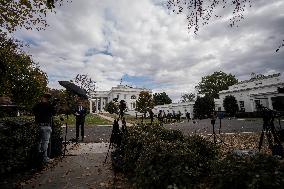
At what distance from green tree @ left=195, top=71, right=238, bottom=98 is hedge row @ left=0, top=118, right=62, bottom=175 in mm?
75337

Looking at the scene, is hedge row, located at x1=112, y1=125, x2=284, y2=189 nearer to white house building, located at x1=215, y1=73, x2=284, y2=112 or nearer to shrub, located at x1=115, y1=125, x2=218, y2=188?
shrub, located at x1=115, y1=125, x2=218, y2=188

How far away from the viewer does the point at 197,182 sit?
379cm

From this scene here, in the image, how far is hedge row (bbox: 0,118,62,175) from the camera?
6.59 metres

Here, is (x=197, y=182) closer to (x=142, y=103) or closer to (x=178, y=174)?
(x=178, y=174)

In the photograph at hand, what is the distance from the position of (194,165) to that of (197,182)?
0.36 metres

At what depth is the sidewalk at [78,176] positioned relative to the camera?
18.9 ft

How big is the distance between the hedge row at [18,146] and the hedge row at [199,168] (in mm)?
3185

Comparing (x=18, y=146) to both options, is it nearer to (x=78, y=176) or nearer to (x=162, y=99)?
(x=78, y=176)

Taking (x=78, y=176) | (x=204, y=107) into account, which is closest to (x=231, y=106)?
(x=204, y=107)

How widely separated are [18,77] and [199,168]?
28.0m

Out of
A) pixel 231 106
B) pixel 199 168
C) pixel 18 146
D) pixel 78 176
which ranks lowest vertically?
pixel 78 176

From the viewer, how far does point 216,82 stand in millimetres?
80812

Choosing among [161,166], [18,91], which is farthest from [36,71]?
[161,166]

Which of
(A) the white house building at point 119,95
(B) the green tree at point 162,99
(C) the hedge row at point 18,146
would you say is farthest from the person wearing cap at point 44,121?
(A) the white house building at point 119,95
